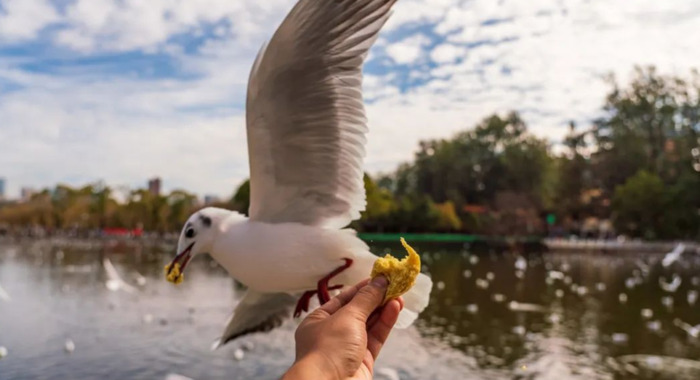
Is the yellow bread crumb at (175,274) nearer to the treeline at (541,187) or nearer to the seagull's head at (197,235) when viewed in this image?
the seagull's head at (197,235)

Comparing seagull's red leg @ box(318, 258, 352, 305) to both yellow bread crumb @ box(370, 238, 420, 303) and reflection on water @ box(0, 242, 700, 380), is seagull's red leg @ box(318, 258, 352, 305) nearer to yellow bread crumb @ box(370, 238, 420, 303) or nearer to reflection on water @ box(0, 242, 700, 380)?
yellow bread crumb @ box(370, 238, 420, 303)

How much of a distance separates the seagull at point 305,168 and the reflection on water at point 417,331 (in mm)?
5986

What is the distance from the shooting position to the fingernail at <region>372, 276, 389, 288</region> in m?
1.20

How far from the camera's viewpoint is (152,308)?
1284 centimetres

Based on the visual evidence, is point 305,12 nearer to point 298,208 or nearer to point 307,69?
point 307,69

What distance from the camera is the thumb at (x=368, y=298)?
1.15 meters

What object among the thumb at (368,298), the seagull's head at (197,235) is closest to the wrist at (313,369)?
the thumb at (368,298)

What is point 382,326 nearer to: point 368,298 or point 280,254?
point 368,298

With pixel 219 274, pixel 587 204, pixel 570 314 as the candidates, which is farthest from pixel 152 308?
pixel 587 204

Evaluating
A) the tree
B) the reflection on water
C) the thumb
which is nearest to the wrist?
the thumb

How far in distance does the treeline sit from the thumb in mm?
27609

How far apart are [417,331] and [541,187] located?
113 ft

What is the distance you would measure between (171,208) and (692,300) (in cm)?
2708

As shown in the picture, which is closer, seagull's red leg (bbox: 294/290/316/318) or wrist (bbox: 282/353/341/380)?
wrist (bbox: 282/353/341/380)
